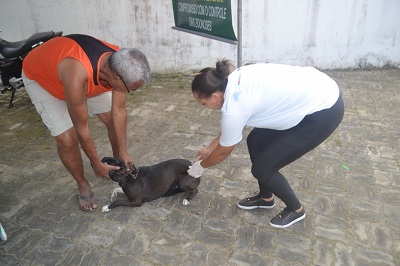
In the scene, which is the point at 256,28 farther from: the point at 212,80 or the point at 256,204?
the point at 212,80

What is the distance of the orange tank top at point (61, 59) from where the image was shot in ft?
9.25

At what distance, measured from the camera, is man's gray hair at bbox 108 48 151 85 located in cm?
261

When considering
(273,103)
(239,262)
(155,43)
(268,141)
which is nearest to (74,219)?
(239,262)

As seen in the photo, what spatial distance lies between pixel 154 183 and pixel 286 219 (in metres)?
1.34

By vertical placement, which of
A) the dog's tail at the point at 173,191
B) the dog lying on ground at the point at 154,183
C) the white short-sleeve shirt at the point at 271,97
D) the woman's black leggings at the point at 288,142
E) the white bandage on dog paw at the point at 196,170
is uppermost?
the white short-sleeve shirt at the point at 271,97

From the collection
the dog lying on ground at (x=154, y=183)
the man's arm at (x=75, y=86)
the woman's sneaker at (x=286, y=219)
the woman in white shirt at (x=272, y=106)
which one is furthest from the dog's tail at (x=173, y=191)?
the man's arm at (x=75, y=86)

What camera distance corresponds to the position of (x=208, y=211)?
343 centimetres

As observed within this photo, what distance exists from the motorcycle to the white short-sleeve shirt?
14.6ft

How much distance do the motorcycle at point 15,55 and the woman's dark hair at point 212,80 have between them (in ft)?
14.1

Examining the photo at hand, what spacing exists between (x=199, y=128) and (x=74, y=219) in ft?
7.91

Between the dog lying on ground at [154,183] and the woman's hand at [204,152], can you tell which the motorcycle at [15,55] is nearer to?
the dog lying on ground at [154,183]

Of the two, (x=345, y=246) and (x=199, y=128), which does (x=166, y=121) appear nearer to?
(x=199, y=128)

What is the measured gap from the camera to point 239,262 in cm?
282

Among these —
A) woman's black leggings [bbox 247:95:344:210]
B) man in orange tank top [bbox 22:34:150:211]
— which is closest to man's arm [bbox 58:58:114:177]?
man in orange tank top [bbox 22:34:150:211]
